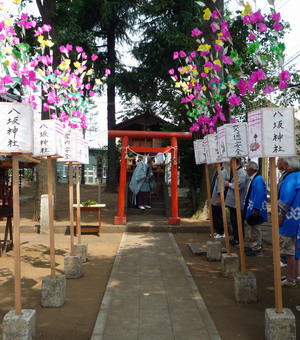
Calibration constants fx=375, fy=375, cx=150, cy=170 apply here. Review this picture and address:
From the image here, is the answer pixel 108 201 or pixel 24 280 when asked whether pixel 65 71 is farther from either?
pixel 108 201

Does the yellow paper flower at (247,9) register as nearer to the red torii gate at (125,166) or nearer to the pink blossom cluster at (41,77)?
the pink blossom cluster at (41,77)

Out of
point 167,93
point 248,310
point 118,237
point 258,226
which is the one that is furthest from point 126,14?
point 248,310

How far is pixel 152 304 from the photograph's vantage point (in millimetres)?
5277

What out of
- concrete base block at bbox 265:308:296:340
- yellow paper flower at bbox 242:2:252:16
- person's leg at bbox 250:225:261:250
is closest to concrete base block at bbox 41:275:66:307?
concrete base block at bbox 265:308:296:340

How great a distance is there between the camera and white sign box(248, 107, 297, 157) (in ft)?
13.6

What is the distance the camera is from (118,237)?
439 inches

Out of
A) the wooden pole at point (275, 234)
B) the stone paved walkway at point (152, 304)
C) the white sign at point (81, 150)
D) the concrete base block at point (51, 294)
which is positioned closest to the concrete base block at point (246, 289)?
the stone paved walkway at point (152, 304)

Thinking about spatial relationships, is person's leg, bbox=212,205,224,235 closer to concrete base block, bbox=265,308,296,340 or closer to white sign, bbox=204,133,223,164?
white sign, bbox=204,133,223,164

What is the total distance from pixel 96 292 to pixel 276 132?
145 inches

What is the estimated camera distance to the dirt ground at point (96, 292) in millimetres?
4520

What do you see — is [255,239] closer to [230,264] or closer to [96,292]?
[230,264]

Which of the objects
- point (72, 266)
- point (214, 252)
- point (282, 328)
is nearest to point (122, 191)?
point (214, 252)

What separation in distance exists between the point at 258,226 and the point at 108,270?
11.4 feet

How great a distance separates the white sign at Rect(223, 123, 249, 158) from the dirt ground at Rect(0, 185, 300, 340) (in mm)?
2190
